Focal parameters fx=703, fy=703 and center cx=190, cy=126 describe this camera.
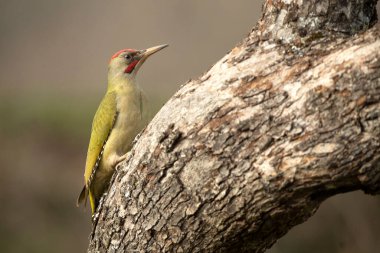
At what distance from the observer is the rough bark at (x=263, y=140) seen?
96.7 inches

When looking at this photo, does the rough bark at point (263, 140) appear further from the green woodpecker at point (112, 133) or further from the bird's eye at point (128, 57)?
the bird's eye at point (128, 57)

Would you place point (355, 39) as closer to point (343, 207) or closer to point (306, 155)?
point (306, 155)

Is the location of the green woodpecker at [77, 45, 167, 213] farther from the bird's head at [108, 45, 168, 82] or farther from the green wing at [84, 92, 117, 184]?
the bird's head at [108, 45, 168, 82]

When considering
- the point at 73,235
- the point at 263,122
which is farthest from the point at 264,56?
the point at 73,235

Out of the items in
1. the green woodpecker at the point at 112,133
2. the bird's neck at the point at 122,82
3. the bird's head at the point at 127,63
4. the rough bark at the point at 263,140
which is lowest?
the rough bark at the point at 263,140

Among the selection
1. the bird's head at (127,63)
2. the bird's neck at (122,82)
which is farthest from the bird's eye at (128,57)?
the bird's neck at (122,82)

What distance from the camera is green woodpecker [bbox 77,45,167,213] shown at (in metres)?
4.14

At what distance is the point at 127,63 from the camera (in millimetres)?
4703

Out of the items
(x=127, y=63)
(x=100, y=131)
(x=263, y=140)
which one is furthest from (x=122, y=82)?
(x=263, y=140)

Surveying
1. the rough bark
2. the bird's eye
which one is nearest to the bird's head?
the bird's eye

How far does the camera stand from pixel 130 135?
420 centimetres

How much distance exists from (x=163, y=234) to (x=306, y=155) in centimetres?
78

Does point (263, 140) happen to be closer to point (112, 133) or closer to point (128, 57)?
point (112, 133)

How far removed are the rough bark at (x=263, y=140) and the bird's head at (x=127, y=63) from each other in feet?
5.03
